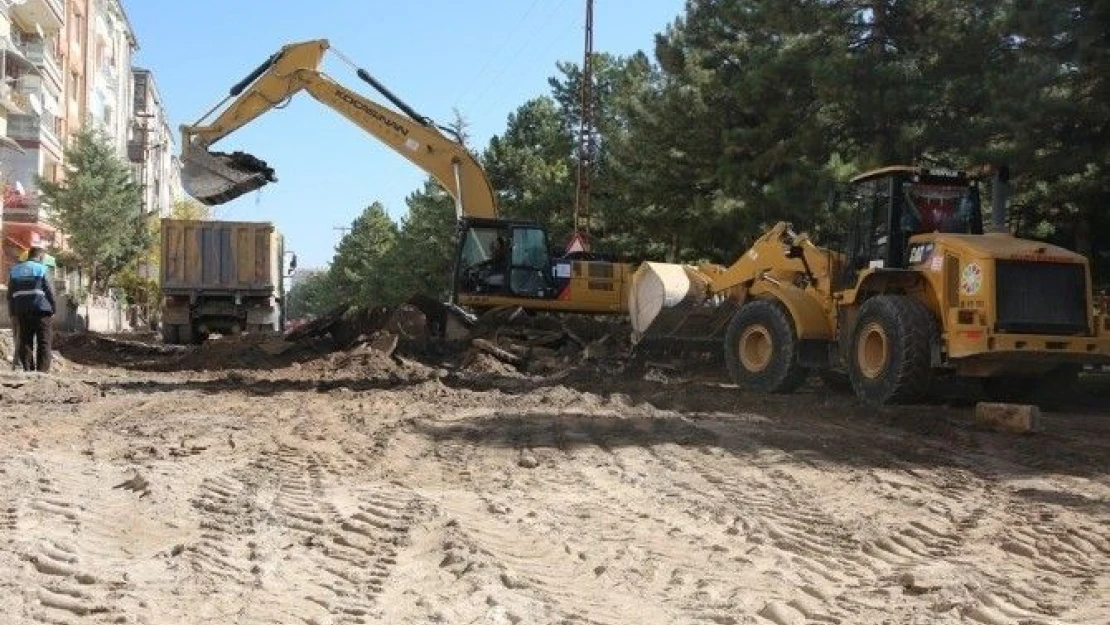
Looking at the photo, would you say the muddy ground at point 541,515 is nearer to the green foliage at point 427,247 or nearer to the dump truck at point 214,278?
the dump truck at point 214,278

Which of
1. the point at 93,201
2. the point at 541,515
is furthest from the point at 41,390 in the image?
the point at 93,201

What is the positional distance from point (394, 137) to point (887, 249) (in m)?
12.1

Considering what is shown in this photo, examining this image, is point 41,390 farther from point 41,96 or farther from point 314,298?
point 314,298

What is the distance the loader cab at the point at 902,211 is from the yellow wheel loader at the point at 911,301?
2cm

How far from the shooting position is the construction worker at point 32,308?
14539 mm

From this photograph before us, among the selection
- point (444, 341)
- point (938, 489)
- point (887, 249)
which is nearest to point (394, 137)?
point (444, 341)

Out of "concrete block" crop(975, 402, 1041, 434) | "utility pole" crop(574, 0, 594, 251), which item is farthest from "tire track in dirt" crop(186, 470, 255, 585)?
"utility pole" crop(574, 0, 594, 251)

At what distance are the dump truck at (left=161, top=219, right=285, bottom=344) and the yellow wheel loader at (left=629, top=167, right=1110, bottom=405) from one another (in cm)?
Answer: 1249

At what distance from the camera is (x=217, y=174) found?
2155 cm

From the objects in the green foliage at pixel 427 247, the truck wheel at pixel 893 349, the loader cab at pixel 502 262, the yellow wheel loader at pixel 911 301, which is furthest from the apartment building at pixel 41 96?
the truck wheel at pixel 893 349

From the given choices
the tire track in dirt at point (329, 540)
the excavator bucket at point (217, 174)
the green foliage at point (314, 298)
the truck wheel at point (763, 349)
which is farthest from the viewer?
the green foliage at point (314, 298)

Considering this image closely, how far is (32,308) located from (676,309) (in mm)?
8940

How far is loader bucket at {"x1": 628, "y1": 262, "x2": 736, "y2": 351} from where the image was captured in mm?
16984

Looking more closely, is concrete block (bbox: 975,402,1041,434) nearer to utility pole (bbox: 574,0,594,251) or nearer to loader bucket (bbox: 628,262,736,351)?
loader bucket (bbox: 628,262,736,351)
